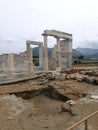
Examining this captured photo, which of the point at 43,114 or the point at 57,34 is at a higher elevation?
the point at 57,34

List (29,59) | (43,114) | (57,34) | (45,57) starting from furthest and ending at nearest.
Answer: (57,34) → (45,57) → (29,59) → (43,114)

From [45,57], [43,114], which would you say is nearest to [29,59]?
[45,57]

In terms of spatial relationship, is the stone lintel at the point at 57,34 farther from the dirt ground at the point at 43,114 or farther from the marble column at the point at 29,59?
the dirt ground at the point at 43,114

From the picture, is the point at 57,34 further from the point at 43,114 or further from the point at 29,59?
the point at 43,114

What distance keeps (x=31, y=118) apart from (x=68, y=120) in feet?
6.03

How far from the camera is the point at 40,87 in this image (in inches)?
665

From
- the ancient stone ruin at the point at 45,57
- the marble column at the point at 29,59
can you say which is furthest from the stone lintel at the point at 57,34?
the marble column at the point at 29,59

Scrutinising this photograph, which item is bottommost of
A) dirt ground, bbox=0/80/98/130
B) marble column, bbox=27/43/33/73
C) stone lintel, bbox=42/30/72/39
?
dirt ground, bbox=0/80/98/130

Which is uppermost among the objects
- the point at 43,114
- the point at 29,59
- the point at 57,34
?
the point at 57,34

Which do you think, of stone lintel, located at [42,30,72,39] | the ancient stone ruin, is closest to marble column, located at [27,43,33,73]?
the ancient stone ruin

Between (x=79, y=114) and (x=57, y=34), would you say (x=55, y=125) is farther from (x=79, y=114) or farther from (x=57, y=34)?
(x=57, y=34)

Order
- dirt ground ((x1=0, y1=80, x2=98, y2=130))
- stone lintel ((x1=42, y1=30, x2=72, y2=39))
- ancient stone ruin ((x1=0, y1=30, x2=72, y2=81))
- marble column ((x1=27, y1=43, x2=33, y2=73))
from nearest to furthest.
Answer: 1. dirt ground ((x1=0, y1=80, x2=98, y2=130))
2. marble column ((x1=27, y1=43, x2=33, y2=73))
3. stone lintel ((x1=42, y1=30, x2=72, y2=39))
4. ancient stone ruin ((x1=0, y1=30, x2=72, y2=81))

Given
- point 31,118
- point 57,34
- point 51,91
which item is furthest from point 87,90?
point 57,34

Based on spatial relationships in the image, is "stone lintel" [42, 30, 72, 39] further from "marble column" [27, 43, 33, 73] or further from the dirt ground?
the dirt ground
